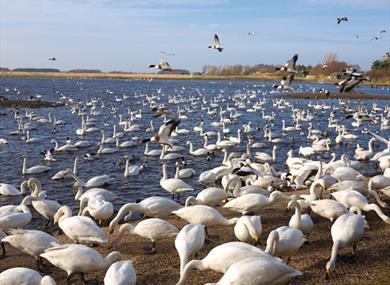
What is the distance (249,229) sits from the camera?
9.07 metres

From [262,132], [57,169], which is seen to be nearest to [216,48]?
[57,169]

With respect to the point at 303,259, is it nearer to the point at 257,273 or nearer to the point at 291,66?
the point at 257,273

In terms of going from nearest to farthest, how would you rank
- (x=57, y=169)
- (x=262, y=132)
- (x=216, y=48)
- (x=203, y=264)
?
(x=203, y=264) → (x=216, y=48) → (x=57, y=169) → (x=262, y=132)

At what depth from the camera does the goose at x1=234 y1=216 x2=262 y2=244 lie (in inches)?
355

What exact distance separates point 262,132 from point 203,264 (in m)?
26.4

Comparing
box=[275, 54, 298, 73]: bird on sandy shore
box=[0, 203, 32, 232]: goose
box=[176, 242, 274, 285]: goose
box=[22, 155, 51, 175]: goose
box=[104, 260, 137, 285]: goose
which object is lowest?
box=[22, 155, 51, 175]: goose

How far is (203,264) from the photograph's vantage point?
299 inches

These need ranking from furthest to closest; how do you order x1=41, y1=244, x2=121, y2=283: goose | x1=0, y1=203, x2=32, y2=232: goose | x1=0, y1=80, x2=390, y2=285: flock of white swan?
x1=0, y1=203, x2=32, y2=232: goose < x1=41, y1=244, x2=121, y2=283: goose < x1=0, y1=80, x2=390, y2=285: flock of white swan

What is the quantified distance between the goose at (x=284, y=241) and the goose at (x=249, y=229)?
1.96 ft

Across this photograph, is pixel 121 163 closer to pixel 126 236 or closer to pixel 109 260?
pixel 126 236

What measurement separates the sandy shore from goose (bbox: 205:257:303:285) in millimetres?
1315

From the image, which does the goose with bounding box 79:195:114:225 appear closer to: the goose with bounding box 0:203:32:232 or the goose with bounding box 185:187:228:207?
the goose with bounding box 0:203:32:232

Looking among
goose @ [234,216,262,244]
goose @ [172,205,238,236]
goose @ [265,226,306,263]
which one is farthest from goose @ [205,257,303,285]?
goose @ [172,205,238,236]

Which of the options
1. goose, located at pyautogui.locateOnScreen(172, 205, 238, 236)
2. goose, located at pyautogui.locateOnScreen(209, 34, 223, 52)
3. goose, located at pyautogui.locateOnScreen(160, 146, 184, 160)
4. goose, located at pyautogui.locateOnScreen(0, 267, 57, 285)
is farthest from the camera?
goose, located at pyautogui.locateOnScreen(160, 146, 184, 160)
